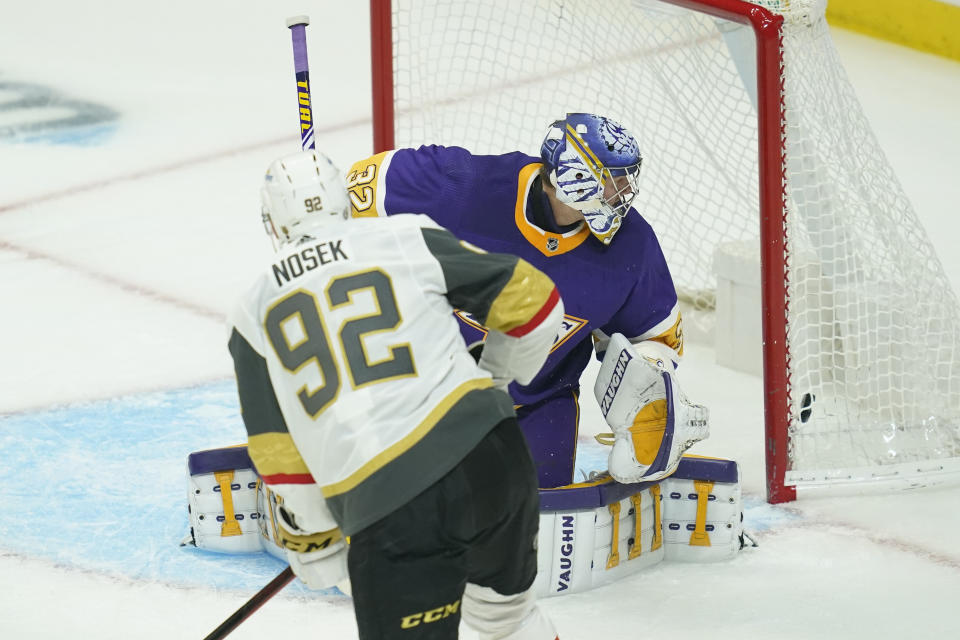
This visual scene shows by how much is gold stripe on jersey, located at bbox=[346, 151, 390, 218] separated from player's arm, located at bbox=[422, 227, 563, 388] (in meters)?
0.84

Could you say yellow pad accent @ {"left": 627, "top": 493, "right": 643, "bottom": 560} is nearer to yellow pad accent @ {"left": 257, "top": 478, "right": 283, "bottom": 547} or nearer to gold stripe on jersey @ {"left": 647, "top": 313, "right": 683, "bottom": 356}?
gold stripe on jersey @ {"left": 647, "top": 313, "right": 683, "bottom": 356}

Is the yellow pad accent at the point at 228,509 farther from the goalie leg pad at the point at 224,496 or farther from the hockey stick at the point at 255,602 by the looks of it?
the hockey stick at the point at 255,602

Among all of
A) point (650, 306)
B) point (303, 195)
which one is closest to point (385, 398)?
point (303, 195)

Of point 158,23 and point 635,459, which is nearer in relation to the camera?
point 635,459

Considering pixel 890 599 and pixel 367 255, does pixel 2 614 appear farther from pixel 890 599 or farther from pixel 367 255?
pixel 890 599

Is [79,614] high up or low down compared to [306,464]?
down

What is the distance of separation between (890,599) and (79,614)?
1601 millimetres

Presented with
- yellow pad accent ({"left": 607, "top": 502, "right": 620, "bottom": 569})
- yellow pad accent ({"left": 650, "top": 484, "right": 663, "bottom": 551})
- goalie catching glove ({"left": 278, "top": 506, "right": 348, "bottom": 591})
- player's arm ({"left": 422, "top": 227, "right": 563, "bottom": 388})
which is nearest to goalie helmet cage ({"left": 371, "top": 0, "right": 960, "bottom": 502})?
yellow pad accent ({"left": 650, "top": 484, "right": 663, "bottom": 551})

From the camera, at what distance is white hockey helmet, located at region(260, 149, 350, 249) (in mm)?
2119

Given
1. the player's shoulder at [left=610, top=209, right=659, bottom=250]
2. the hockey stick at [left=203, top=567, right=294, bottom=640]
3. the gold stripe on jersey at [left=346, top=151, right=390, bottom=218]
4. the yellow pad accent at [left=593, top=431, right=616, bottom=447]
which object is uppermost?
the gold stripe on jersey at [left=346, top=151, right=390, bottom=218]

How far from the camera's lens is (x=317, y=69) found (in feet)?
22.5

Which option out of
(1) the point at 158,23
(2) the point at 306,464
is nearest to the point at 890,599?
(2) the point at 306,464

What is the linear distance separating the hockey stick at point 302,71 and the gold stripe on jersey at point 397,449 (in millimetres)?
1050

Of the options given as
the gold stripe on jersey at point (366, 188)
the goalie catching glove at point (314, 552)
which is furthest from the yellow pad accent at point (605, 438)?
the goalie catching glove at point (314, 552)
